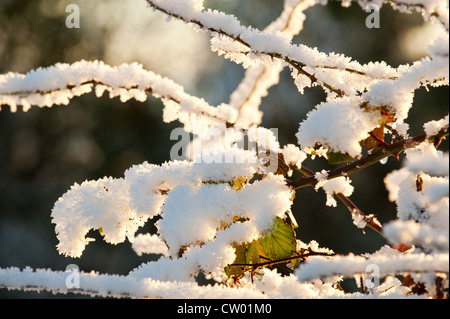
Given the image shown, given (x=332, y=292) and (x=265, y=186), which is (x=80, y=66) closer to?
(x=265, y=186)

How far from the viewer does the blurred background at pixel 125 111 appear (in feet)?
16.3

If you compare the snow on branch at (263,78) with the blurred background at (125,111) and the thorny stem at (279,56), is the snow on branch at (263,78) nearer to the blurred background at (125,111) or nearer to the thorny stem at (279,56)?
the thorny stem at (279,56)

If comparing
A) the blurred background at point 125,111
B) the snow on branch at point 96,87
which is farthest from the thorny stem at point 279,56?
the blurred background at point 125,111

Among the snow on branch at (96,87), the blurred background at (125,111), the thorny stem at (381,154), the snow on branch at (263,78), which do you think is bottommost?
the thorny stem at (381,154)

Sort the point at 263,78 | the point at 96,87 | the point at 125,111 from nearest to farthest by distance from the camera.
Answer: the point at 96,87 < the point at 263,78 < the point at 125,111

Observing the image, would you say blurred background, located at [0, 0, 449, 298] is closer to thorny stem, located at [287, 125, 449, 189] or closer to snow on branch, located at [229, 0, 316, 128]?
snow on branch, located at [229, 0, 316, 128]

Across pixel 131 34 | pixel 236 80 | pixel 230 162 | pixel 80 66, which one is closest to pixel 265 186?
pixel 230 162

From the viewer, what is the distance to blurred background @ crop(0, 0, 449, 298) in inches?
195

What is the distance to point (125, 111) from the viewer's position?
18.5 feet

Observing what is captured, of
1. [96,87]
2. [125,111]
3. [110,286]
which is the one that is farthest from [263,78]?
[125,111]

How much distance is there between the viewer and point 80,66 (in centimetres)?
41

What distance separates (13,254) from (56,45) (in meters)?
2.50

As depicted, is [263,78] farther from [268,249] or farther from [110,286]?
[110,286]

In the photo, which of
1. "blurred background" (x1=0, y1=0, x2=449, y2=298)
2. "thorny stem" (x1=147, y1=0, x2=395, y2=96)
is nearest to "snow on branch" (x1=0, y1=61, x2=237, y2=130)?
"thorny stem" (x1=147, y1=0, x2=395, y2=96)
